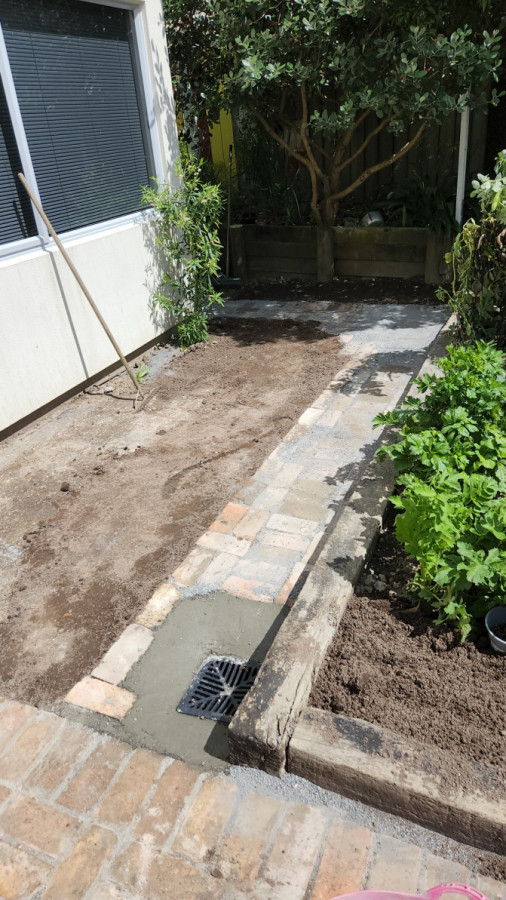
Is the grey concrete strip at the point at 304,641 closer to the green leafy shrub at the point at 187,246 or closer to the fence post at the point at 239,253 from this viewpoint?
the green leafy shrub at the point at 187,246

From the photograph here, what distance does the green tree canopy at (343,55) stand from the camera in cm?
658

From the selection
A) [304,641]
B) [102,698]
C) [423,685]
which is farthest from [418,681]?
[102,698]

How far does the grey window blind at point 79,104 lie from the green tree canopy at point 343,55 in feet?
4.85

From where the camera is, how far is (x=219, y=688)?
2811 mm

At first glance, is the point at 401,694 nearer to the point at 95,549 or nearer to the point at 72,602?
the point at 72,602

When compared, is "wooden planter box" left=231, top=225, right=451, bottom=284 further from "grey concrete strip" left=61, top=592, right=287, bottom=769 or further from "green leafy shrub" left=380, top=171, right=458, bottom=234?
"grey concrete strip" left=61, top=592, right=287, bottom=769

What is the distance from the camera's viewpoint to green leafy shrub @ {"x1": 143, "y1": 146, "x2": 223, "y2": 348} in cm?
640

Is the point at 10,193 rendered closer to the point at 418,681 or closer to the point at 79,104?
the point at 79,104

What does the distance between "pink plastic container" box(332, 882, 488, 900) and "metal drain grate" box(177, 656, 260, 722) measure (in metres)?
0.88

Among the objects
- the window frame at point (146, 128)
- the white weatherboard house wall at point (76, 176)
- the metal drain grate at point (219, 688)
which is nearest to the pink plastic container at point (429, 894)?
the metal drain grate at point (219, 688)

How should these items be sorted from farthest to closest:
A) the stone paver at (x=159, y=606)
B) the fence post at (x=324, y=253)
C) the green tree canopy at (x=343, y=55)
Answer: the fence post at (x=324, y=253), the green tree canopy at (x=343, y=55), the stone paver at (x=159, y=606)

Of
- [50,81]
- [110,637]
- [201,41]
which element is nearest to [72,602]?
[110,637]

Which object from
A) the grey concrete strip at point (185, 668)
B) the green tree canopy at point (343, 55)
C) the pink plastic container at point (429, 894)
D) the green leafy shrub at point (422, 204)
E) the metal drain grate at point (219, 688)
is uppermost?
the green tree canopy at point (343, 55)

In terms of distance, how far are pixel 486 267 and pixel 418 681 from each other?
8.70ft
